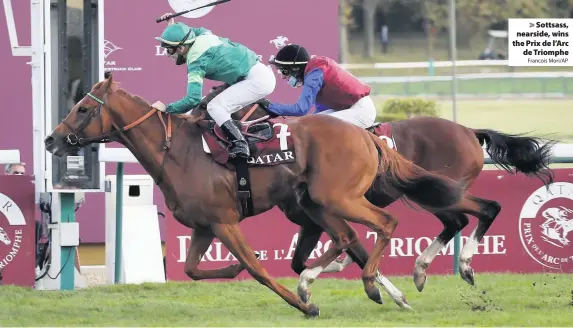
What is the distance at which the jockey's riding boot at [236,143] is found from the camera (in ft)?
22.7

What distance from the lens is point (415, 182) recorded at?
7.38 m

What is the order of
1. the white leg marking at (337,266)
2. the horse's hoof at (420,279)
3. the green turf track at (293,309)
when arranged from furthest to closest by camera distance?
Answer: the white leg marking at (337,266)
the horse's hoof at (420,279)
the green turf track at (293,309)

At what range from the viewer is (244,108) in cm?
728

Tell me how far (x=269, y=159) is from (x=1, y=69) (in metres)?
5.05

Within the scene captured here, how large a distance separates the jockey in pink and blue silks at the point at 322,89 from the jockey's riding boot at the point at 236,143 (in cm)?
43

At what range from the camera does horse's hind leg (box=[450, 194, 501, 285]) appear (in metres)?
7.87

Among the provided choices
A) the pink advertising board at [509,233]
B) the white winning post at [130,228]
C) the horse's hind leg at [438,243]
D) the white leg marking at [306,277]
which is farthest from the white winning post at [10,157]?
the horse's hind leg at [438,243]

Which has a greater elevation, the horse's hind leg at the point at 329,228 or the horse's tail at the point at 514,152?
the horse's tail at the point at 514,152

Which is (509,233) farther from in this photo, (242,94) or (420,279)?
(242,94)

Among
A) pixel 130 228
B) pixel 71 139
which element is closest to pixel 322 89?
pixel 71 139

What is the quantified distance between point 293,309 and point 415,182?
1.11 meters

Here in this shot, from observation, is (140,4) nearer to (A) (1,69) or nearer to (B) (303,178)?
(A) (1,69)

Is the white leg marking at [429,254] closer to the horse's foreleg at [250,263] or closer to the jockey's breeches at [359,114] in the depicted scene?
the jockey's breeches at [359,114]

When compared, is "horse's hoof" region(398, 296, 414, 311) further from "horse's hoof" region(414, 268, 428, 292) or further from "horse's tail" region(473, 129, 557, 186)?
"horse's tail" region(473, 129, 557, 186)
